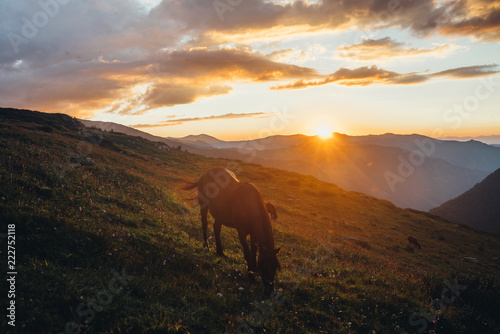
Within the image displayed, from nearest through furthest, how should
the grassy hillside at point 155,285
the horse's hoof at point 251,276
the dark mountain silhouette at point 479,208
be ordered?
the grassy hillside at point 155,285
the horse's hoof at point 251,276
the dark mountain silhouette at point 479,208

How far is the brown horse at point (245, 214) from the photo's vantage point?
6938 millimetres

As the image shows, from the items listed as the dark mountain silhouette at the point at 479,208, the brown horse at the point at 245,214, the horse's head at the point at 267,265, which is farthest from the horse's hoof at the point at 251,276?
the dark mountain silhouette at the point at 479,208

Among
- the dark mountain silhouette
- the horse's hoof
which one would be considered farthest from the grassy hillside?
the dark mountain silhouette

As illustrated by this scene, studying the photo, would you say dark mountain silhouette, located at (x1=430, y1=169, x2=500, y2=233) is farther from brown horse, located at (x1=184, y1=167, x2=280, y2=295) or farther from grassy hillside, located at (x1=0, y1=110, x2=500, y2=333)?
brown horse, located at (x1=184, y1=167, x2=280, y2=295)

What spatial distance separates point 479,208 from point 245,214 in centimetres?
18314

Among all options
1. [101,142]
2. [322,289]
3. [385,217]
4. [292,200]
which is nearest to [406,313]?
[322,289]

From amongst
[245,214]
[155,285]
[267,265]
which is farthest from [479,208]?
[155,285]

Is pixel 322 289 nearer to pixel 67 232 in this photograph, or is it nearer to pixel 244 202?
pixel 244 202

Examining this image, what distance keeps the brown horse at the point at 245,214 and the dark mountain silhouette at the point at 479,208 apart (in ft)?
532

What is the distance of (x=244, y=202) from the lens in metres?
8.11

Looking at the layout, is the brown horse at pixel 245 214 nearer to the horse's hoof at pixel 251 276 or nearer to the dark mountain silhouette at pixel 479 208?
the horse's hoof at pixel 251 276

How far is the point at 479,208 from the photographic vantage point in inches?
5354

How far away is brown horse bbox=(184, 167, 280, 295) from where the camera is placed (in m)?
6.94

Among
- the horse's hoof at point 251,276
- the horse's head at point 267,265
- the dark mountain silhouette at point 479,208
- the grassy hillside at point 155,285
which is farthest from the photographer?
the dark mountain silhouette at point 479,208
